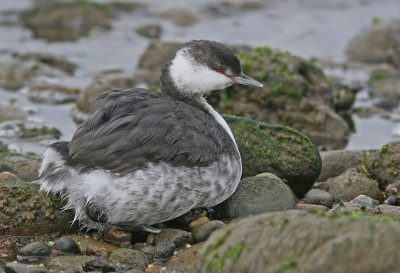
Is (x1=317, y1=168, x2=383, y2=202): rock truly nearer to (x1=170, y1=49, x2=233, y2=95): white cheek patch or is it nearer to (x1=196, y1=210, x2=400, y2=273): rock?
(x1=170, y1=49, x2=233, y2=95): white cheek patch

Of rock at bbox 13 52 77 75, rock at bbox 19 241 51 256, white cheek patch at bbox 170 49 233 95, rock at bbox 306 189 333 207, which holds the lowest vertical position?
rock at bbox 13 52 77 75

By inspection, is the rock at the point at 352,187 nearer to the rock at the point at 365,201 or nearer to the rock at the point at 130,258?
the rock at the point at 365,201

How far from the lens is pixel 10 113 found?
1059cm

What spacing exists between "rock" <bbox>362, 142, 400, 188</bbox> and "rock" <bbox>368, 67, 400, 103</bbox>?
181 inches

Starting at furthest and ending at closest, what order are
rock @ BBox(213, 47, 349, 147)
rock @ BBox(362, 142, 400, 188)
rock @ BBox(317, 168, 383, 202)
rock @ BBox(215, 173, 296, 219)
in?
rock @ BBox(213, 47, 349, 147) < rock @ BBox(362, 142, 400, 188) < rock @ BBox(317, 168, 383, 202) < rock @ BBox(215, 173, 296, 219)

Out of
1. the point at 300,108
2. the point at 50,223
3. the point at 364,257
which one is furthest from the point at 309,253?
the point at 300,108

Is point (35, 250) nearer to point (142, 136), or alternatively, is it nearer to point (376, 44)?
point (142, 136)

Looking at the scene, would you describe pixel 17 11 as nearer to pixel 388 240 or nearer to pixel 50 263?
pixel 50 263

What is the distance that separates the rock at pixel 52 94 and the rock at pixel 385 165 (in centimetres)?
638

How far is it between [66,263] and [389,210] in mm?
2978

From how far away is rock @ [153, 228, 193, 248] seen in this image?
19.1 feet

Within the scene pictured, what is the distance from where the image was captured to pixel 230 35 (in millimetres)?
17125

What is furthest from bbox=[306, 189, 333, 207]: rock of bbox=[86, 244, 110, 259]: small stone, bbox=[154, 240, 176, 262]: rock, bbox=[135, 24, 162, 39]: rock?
bbox=[135, 24, 162, 39]: rock

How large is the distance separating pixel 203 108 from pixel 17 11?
1336cm
